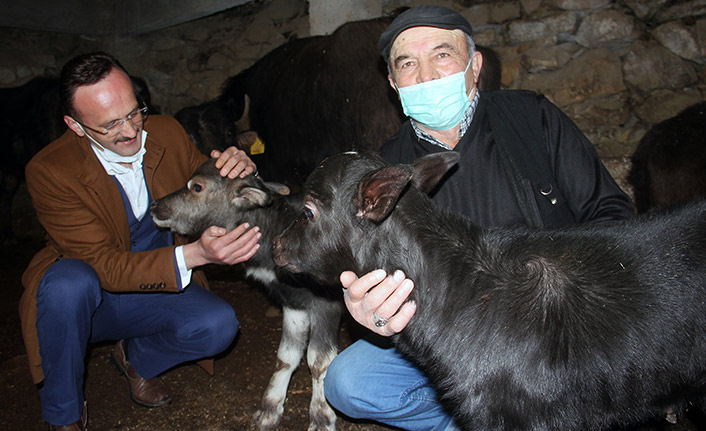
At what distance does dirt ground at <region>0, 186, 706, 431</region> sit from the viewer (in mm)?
3676

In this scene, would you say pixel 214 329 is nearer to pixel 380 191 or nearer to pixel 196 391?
pixel 196 391

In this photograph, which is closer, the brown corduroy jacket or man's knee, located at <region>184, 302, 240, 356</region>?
the brown corduroy jacket

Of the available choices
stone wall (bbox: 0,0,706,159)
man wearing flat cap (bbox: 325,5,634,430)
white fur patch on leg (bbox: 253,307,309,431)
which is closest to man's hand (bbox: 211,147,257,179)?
white fur patch on leg (bbox: 253,307,309,431)

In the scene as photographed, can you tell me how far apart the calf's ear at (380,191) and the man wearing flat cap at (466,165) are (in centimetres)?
74

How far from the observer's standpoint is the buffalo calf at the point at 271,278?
3742 mm

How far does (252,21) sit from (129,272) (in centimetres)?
653

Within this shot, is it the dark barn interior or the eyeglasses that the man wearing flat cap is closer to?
→ the dark barn interior

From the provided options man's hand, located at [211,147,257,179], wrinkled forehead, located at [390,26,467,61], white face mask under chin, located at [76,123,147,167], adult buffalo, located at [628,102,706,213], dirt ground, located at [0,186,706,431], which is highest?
wrinkled forehead, located at [390,26,467,61]

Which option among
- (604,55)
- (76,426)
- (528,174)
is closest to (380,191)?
(528,174)

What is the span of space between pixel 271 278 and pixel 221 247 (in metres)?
0.89

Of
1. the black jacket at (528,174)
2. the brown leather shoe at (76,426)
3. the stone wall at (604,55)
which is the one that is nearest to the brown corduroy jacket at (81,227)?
the brown leather shoe at (76,426)

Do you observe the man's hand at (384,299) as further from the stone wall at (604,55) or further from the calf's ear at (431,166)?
the stone wall at (604,55)

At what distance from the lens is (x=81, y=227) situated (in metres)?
3.41

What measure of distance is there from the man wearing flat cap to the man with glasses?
1202mm
